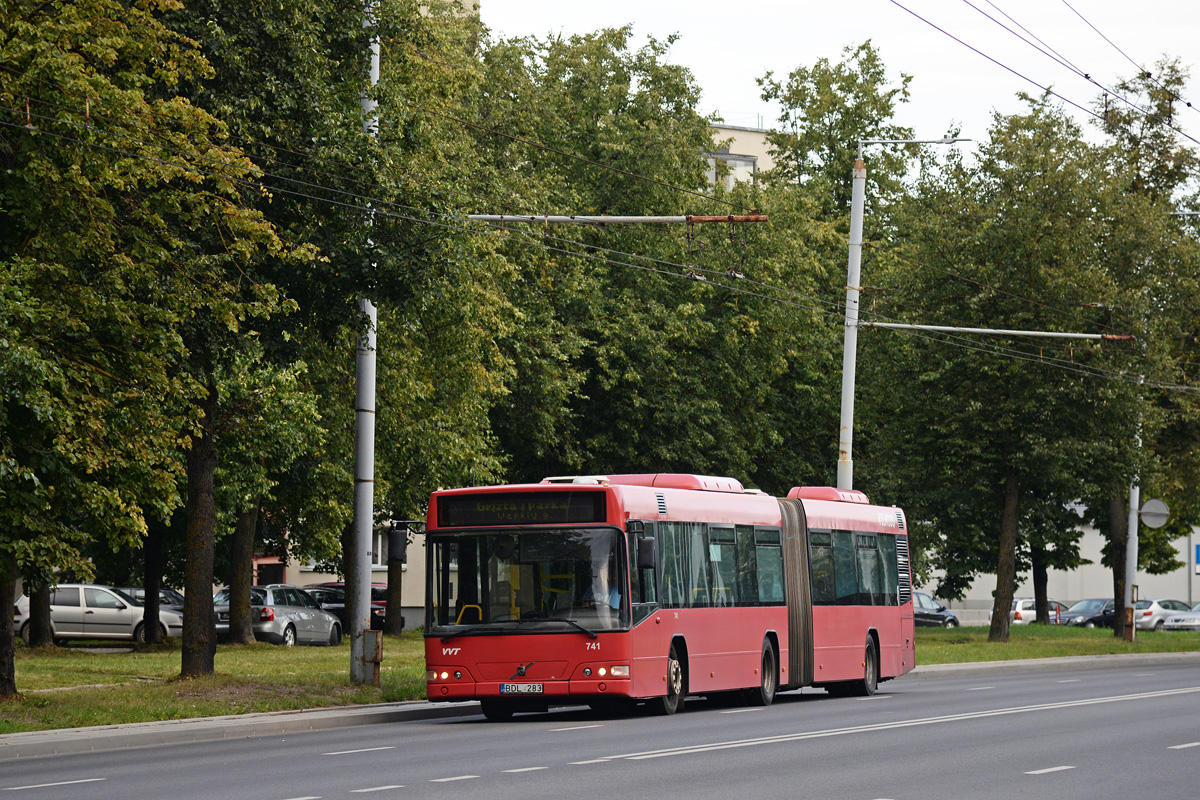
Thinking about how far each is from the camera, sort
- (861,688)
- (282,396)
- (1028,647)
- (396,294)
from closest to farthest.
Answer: (396,294), (861,688), (282,396), (1028,647)

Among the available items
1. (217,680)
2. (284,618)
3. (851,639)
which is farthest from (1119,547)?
(217,680)

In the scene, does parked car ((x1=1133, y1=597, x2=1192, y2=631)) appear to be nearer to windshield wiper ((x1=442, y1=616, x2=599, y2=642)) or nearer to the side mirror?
the side mirror

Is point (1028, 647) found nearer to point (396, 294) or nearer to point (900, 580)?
point (900, 580)

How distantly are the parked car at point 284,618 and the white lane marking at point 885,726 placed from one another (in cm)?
2061

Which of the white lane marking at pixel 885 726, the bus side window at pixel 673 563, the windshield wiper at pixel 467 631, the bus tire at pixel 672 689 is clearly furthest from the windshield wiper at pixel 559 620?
the white lane marking at pixel 885 726

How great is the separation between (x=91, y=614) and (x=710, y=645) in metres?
21.5

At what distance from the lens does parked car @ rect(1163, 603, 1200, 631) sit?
206ft

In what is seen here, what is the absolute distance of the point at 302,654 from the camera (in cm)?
3325

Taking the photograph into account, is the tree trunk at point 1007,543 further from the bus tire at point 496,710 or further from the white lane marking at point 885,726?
the bus tire at point 496,710

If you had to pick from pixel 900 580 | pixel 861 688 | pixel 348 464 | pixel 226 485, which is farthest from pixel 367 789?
pixel 348 464

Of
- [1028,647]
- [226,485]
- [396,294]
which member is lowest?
[1028,647]

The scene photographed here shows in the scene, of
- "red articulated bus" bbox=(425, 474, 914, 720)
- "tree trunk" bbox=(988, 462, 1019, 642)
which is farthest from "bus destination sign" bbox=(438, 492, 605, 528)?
"tree trunk" bbox=(988, 462, 1019, 642)

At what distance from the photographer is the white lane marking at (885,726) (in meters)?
14.8

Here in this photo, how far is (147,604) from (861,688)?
17988 millimetres
